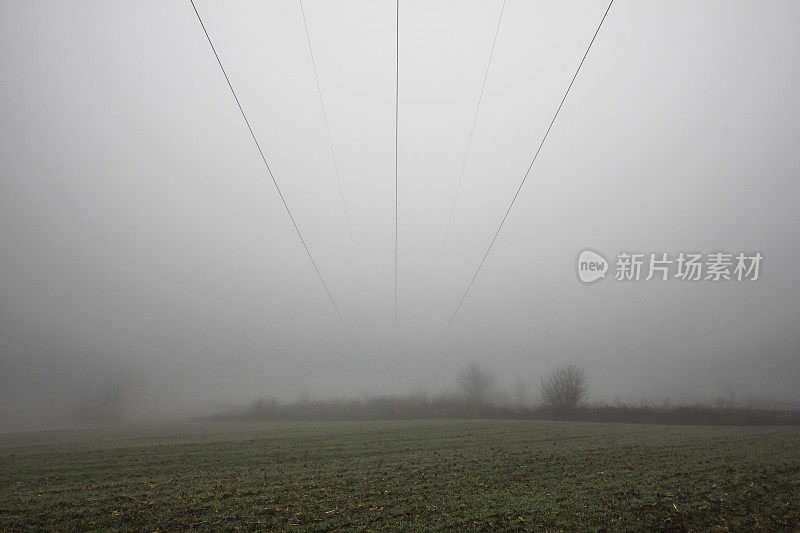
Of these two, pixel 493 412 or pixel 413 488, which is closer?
pixel 413 488

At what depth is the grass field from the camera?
8523 millimetres

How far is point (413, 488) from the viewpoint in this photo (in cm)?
1120

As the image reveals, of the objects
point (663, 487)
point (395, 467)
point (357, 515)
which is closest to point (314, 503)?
point (357, 515)

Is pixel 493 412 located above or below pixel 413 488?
below

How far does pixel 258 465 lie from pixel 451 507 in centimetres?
1036

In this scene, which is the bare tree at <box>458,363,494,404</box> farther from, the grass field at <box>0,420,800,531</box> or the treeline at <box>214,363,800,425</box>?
the grass field at <box>0,420,800,531</box>

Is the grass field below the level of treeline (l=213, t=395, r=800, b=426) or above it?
above

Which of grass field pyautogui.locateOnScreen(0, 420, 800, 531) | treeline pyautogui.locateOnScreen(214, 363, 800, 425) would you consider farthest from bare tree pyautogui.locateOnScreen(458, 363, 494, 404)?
grass field pyautogui.locateOnScreen(0, 420, 800, 531)

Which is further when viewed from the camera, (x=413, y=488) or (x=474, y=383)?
(x=474, y=383)

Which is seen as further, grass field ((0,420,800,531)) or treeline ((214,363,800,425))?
treeline ((214,363,800,425))

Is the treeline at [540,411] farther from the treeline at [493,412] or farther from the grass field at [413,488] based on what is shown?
the grass field at [413,488]

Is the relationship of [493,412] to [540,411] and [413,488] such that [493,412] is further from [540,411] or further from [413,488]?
[413,488]

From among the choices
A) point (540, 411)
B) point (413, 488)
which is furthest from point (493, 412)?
point (413, 488)

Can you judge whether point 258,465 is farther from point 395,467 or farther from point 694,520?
point 694,520
